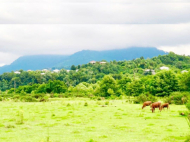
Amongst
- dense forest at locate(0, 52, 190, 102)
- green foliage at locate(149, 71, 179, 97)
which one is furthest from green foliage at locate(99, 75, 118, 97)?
green foliage at locate(149, 71, 179, 97)

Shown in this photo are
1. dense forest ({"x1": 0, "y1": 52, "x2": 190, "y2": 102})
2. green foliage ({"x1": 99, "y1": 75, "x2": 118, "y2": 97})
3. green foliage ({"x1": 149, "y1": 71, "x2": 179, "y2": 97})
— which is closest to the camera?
green foliage ({"x1": 149, "y1": 71, "x2": 179, "y2": 97})

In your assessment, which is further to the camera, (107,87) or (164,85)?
(107,87)

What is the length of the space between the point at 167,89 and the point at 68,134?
134 feet

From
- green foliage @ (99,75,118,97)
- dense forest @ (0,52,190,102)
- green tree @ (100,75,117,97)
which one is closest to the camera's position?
dense forest @ (0,52,190,102)

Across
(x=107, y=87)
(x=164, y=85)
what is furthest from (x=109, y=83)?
(x=164, y=85)

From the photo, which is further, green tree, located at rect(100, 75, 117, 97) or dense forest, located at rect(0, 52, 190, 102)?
green tree, located at rect(100, 75, 117, 97)

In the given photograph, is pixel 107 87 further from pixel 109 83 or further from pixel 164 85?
pixel 164 85

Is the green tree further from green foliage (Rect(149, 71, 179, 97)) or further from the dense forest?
green foliage (Rect(149, 71, 179, 97))

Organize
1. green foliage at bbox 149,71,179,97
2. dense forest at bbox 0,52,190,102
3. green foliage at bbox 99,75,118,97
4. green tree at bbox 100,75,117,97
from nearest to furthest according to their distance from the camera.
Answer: green foliage at bbox 149,71,179,97
dense forest at bbox 0,52,190,102
green foliage at bbox 99,75,118,97
green tree at bbox 100,75,117,97

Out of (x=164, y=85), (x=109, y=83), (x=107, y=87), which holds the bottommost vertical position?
(x=107, y=87)

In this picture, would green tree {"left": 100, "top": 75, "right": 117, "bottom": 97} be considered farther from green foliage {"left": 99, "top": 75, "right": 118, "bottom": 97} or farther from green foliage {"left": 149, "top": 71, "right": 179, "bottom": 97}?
green foliage {"left": 149, "top": 71, "right": 179, "bottom": 97}

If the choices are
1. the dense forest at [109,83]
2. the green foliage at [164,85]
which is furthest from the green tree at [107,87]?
the green foliage at [164,85]

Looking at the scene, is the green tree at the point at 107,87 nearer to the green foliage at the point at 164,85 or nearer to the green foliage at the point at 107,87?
the green foliage at the point at 107,87

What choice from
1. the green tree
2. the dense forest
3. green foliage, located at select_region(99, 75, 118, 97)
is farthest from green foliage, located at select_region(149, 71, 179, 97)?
the green tree
